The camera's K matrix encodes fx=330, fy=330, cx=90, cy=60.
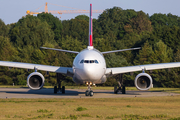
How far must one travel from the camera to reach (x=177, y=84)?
175ft

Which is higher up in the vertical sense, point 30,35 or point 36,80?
point 30,35

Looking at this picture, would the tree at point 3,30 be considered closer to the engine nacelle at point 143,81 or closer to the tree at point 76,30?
the tree at point 76,30

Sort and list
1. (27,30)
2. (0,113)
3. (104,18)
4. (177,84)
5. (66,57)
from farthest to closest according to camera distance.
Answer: (104,18)
(27,30)
(66,57)
(177,84)
(0,113)

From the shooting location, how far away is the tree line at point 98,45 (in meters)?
62.2

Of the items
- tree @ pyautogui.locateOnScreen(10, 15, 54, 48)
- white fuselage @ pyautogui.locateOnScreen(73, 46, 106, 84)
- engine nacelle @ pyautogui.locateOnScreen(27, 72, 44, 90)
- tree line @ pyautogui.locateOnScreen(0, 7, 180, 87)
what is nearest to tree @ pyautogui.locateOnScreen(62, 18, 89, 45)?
tree line @ pyautogui.locateOnScreen(0, 7, 180, 87)

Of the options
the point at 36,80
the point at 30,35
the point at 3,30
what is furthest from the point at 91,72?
the point at 3,30

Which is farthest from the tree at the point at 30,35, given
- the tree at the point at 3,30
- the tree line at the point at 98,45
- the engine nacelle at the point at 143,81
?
the engine nacelle at the point at 143,81

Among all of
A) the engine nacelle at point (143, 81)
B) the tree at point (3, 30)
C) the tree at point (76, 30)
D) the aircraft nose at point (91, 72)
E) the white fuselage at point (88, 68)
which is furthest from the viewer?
the tree at point (76, 30)

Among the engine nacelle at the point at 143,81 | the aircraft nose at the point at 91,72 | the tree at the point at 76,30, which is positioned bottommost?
the engine nacelle at the point at 143,81

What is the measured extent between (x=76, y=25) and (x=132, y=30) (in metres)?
19.0

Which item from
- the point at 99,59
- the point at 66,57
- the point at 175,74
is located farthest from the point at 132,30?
the point at 99,59

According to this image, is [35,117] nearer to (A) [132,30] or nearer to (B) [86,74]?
(B) [86,74]

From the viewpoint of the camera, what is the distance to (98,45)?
8206 cm

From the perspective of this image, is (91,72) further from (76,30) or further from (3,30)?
(76,30)
